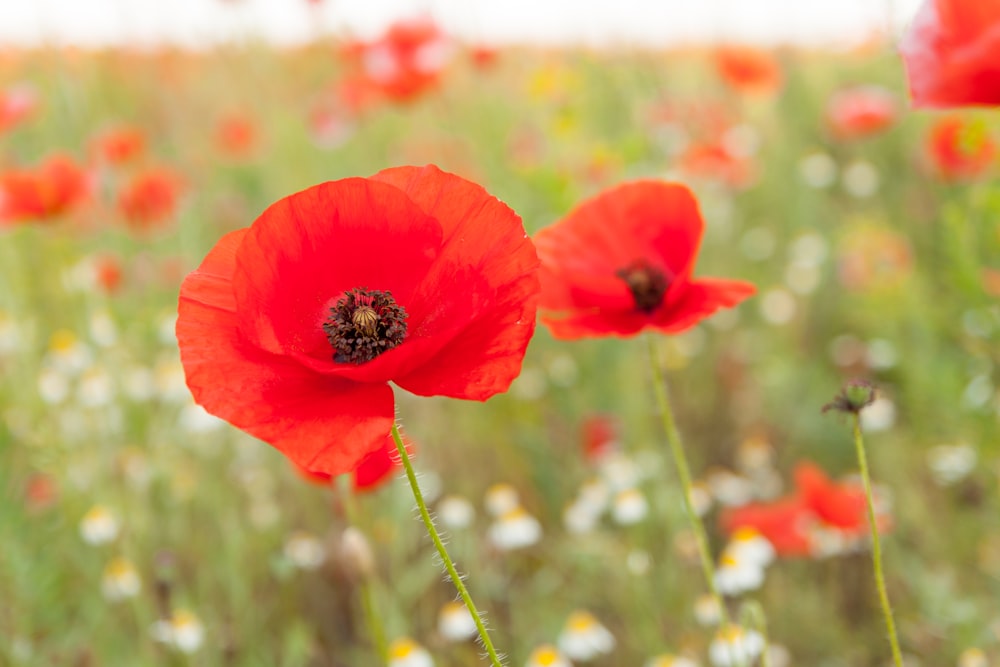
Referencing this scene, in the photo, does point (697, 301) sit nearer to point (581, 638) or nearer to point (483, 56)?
point (581, 638)

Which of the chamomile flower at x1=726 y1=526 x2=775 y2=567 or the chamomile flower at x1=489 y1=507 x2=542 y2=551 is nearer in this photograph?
the chamomile flower at x1=726 y1=526 x2=775 y2=567

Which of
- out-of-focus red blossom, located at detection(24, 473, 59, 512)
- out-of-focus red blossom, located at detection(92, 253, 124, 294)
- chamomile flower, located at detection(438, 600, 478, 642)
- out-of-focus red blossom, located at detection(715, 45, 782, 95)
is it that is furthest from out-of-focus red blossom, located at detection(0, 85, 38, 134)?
out-of-focus red blossom, located at detection(715, 45, 782, 95)

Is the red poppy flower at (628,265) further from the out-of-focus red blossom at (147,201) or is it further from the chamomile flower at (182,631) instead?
the out-of-focus red blossom at (147,201)

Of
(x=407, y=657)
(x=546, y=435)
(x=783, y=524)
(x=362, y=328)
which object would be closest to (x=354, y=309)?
(x=362, y=328)

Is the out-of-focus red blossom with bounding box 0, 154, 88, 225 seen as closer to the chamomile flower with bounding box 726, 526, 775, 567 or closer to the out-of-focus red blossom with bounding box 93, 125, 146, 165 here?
the out-of-focus red blossom with bounding box 93, 125, 146, 165

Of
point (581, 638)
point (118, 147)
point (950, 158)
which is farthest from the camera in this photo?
point (118, 147)

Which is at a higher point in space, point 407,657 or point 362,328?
point 362,328
